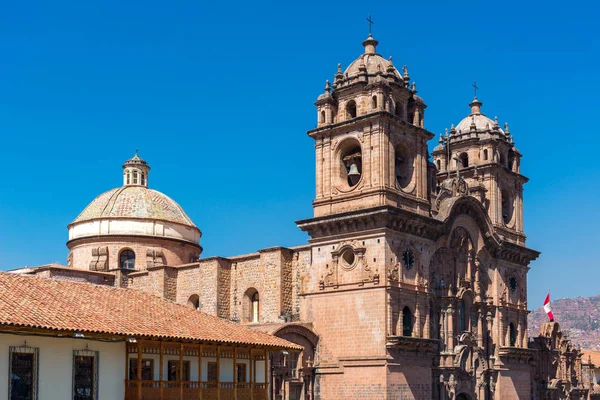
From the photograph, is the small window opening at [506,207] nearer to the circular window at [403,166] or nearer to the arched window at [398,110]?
the circular window at [403,166]

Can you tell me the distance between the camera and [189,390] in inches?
1153

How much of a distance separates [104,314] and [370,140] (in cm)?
1680

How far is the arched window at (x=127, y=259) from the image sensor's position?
5372 centimetres

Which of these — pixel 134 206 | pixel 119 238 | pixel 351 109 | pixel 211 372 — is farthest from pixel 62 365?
pixel 134 206

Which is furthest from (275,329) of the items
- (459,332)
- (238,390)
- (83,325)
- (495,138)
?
(495,138)

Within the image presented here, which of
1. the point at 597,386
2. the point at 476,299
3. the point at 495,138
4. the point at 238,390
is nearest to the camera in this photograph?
the point at 238,390

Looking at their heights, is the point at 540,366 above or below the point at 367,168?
below

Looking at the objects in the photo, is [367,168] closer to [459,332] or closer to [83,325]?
[459,332]

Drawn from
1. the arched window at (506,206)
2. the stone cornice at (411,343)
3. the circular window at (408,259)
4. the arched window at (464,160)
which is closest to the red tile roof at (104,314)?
the stone cornice at (411,343)

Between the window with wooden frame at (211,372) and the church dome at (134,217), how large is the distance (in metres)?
23.4

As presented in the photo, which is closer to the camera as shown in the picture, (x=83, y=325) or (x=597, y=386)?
(x=83, y=325)

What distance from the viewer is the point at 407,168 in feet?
140

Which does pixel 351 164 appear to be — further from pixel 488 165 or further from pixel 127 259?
pixel 127 259

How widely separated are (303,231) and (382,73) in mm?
8216
